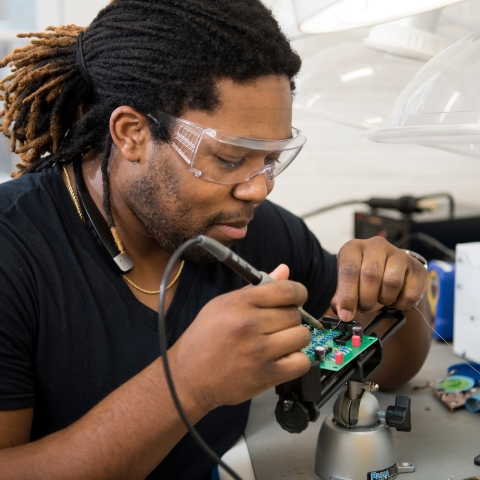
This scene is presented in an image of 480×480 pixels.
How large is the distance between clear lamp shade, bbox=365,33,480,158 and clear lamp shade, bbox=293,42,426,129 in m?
0.45

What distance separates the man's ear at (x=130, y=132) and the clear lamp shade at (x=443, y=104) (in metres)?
0.40

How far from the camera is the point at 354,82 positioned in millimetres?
1509

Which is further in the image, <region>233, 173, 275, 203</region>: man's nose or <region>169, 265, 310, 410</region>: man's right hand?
<region>233, 173, 275, 203</region>: man's nose

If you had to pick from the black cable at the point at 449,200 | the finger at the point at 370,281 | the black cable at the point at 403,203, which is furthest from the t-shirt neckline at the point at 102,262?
the black cable at the point at 449,200

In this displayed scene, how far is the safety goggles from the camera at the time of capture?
1010 millimetres

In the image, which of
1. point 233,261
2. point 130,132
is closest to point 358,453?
point 233,261

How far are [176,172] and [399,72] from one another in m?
0.71

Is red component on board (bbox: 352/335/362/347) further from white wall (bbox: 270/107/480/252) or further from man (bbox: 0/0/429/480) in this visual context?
white wall (bbox: 270/107/480/252)

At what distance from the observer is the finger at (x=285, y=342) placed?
2.60 ft

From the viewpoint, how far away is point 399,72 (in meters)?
1.48

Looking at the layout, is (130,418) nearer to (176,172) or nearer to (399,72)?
(176,172)

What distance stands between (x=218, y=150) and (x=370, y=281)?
35 cm

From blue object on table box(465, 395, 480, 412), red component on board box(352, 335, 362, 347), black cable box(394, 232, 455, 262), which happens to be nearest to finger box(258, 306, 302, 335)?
red component on board box(352, 335, 362, 347)

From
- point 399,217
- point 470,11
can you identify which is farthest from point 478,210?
point 470,11
